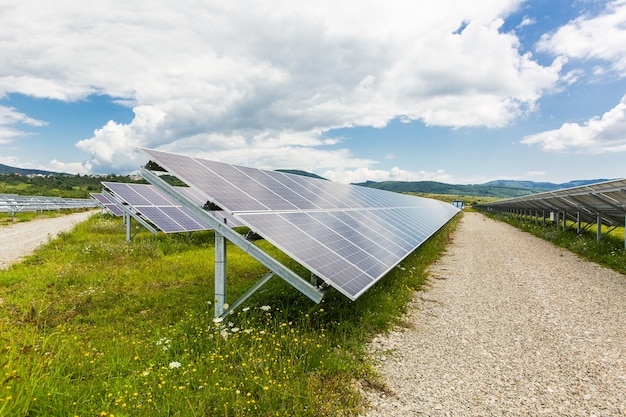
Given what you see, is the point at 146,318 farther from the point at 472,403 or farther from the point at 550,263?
the point at 550,263

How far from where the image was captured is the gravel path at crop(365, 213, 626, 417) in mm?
4988

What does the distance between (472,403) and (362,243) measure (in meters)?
4.46

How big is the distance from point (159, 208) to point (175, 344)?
14758 mm

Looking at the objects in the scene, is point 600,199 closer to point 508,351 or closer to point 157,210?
point 508,351

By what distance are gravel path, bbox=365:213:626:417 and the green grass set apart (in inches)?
22.9

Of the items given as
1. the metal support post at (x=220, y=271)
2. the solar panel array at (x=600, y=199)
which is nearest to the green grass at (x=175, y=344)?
the metal support post at (x=220, y=271)

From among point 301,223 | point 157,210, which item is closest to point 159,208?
point 157,210

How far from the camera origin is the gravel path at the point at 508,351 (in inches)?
196

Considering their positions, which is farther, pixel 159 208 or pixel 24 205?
pixel 24 205

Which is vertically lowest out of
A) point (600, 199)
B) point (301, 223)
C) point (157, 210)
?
point (157, 210)

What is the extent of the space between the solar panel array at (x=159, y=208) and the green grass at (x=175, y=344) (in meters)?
4.96

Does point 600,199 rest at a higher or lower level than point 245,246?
higher

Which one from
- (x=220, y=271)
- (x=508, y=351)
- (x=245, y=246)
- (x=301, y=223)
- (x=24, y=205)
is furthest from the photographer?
(x=24, y=205)

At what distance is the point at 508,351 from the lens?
6707 mm
